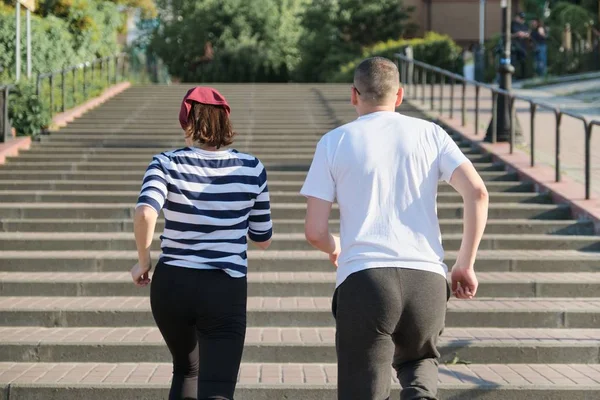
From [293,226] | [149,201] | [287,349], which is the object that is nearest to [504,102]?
[293,226]

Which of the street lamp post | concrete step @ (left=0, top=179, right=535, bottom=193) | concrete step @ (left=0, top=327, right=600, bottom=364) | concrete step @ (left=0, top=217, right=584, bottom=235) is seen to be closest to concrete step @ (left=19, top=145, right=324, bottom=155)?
concrete step @ (left=0, top=179, right=535, bottom=193)

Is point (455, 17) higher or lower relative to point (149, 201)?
higher

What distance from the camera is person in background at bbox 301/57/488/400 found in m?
3.58

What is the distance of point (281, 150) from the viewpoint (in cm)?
1410

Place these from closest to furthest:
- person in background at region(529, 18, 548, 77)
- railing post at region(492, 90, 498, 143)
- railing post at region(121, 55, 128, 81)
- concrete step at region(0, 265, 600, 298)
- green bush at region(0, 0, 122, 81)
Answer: concrete step at region(0, 265, 600, 298) < railing post at region(492, 90, 498, 143) < green bush at region(0, 0, 122, 81) < railing post at region(121, 55, 128, 81) < person in background at region(529, 18, 548, 77)

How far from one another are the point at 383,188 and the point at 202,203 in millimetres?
723

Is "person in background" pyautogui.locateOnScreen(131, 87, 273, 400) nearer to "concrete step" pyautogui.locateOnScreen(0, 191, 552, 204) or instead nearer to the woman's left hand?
the woman's left hand

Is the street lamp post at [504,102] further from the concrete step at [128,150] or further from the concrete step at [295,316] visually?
the concrete step at [295,316]

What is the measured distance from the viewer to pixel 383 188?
143 inches

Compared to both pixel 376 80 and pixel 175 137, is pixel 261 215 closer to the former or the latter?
pixel 376 80

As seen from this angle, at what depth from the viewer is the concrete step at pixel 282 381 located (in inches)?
236

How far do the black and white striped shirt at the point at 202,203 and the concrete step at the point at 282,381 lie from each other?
2187 millimetres

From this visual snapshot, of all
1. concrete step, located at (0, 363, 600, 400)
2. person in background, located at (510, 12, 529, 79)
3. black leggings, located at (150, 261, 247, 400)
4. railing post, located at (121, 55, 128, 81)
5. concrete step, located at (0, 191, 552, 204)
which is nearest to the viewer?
black leggings, located at (150, 261, 247, 400)

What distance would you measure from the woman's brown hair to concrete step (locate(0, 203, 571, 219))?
6592 mm
